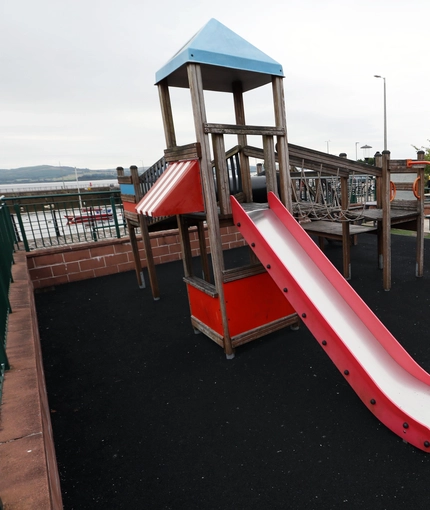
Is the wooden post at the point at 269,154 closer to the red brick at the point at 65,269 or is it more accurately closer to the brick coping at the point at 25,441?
the brick coping at the point at 25,441

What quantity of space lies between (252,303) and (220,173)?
1.46 metres

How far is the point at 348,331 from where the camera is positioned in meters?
2.63

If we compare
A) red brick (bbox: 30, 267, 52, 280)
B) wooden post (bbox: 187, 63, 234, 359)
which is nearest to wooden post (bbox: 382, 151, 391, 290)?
Answer: wooden post (bbox: 187, 63, 234, 359)

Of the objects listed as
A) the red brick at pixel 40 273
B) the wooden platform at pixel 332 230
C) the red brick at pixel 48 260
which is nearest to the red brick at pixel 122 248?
the red brick at pixel 48 260

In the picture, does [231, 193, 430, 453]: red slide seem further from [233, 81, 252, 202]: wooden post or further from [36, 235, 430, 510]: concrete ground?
[233, 81, 252, 202]: wooden post

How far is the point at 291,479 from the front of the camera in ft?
6.35

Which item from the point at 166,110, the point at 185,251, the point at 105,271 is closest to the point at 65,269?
the point at 105,271

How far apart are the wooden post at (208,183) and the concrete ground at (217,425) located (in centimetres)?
55

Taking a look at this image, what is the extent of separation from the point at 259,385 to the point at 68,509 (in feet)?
5.51

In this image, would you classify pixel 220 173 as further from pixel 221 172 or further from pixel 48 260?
pixel 48 260

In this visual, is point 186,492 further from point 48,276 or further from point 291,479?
point 48,276

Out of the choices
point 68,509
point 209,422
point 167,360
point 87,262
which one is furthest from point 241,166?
point 87,262

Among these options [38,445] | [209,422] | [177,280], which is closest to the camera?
[38,445]

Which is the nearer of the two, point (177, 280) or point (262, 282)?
point (262, 282)
